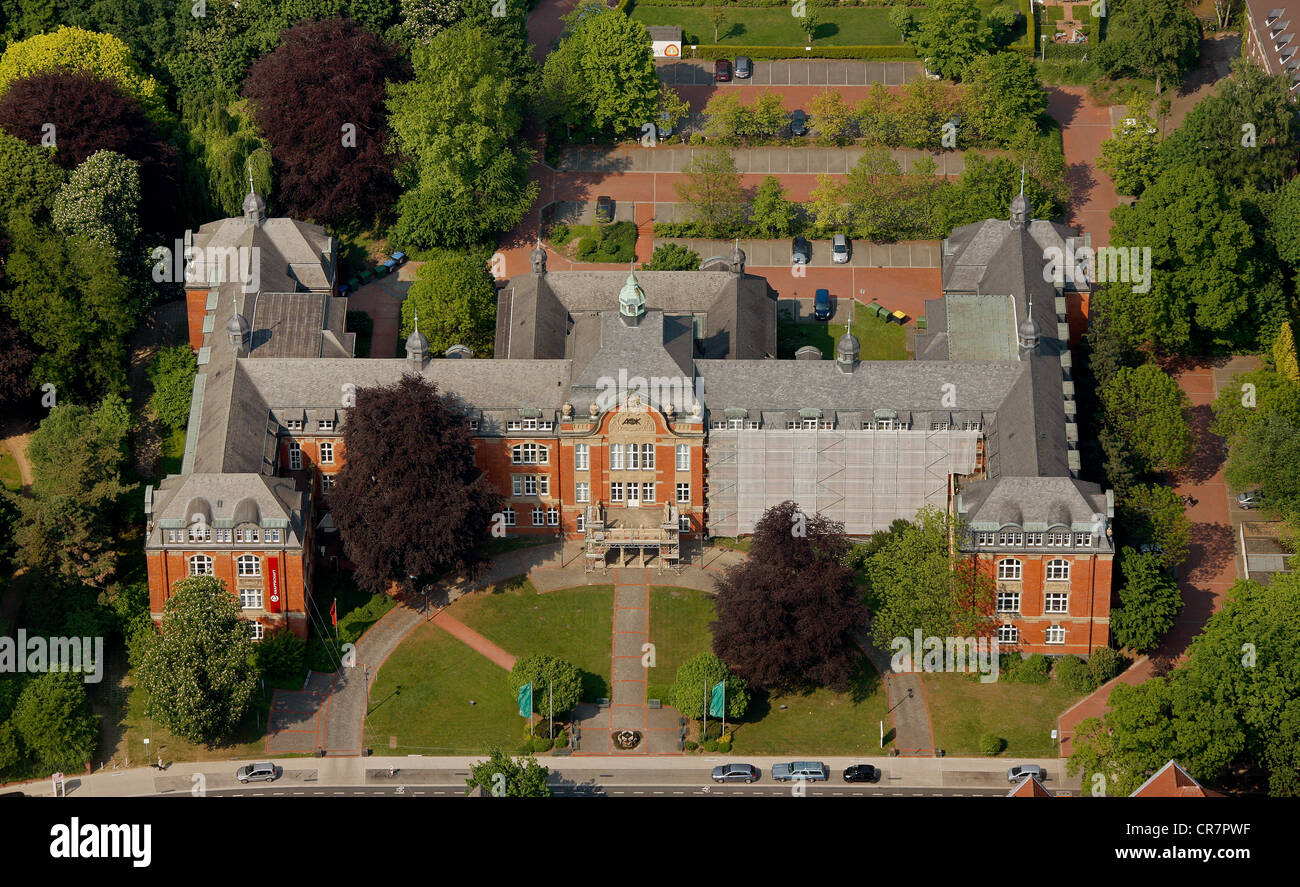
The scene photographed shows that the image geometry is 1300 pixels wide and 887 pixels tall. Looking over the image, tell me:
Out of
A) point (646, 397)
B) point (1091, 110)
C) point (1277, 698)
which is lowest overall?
point (1277, 698)

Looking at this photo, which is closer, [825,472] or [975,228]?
[825,472]

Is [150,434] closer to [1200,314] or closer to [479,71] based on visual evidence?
[479,71]

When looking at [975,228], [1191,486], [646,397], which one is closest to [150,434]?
[646,397]

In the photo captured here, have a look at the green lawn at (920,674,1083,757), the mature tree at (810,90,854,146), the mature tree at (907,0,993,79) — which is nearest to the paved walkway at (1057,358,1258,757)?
the green lawn at (920,674,1083,757)

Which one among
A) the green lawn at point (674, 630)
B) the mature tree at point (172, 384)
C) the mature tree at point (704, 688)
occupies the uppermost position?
the mature tree at point (172, 384)

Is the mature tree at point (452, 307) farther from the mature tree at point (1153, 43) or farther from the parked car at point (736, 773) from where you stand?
the mature tree at point (1153, 43)

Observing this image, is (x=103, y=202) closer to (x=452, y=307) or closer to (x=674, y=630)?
(x=452, y=307)

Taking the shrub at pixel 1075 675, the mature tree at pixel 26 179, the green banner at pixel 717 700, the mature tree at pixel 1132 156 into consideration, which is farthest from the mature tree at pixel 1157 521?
the mature tree at pixel 26 179
